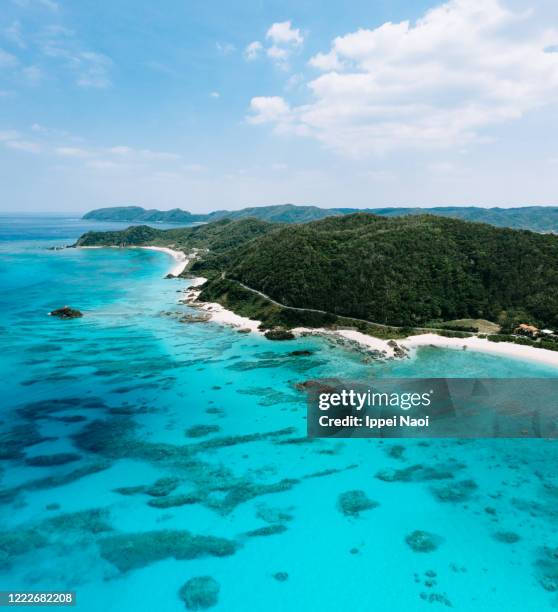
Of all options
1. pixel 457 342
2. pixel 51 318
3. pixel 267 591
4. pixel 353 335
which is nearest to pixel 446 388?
pixel 457 342

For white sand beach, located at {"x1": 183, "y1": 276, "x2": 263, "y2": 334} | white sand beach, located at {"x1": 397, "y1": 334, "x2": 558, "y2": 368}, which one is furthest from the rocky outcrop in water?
white sand beach, located at {"x1": 397, "y1": 334, "x2": 558, "y2": 368}

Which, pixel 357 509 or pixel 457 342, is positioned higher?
pixel 457 342

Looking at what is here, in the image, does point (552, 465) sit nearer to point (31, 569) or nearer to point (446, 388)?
point (446, 388)

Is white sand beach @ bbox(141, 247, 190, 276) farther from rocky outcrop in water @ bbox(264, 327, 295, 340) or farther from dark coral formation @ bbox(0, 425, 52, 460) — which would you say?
dark coral formation @ bbox(0, 425, 52, 460)

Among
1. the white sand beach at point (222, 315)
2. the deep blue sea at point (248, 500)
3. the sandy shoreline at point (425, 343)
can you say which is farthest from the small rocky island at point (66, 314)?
the sandy shoreline at point (425, 343)

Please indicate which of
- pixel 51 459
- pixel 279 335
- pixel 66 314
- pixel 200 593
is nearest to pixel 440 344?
pixel 279 335

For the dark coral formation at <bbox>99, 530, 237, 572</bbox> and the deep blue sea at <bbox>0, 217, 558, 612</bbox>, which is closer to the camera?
the deep blue sea at <bbox>0, 217, 558, 612</bbox>

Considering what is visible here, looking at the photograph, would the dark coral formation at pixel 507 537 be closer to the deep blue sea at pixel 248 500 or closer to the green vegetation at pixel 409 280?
the deep blue sea at pixel 248 500
